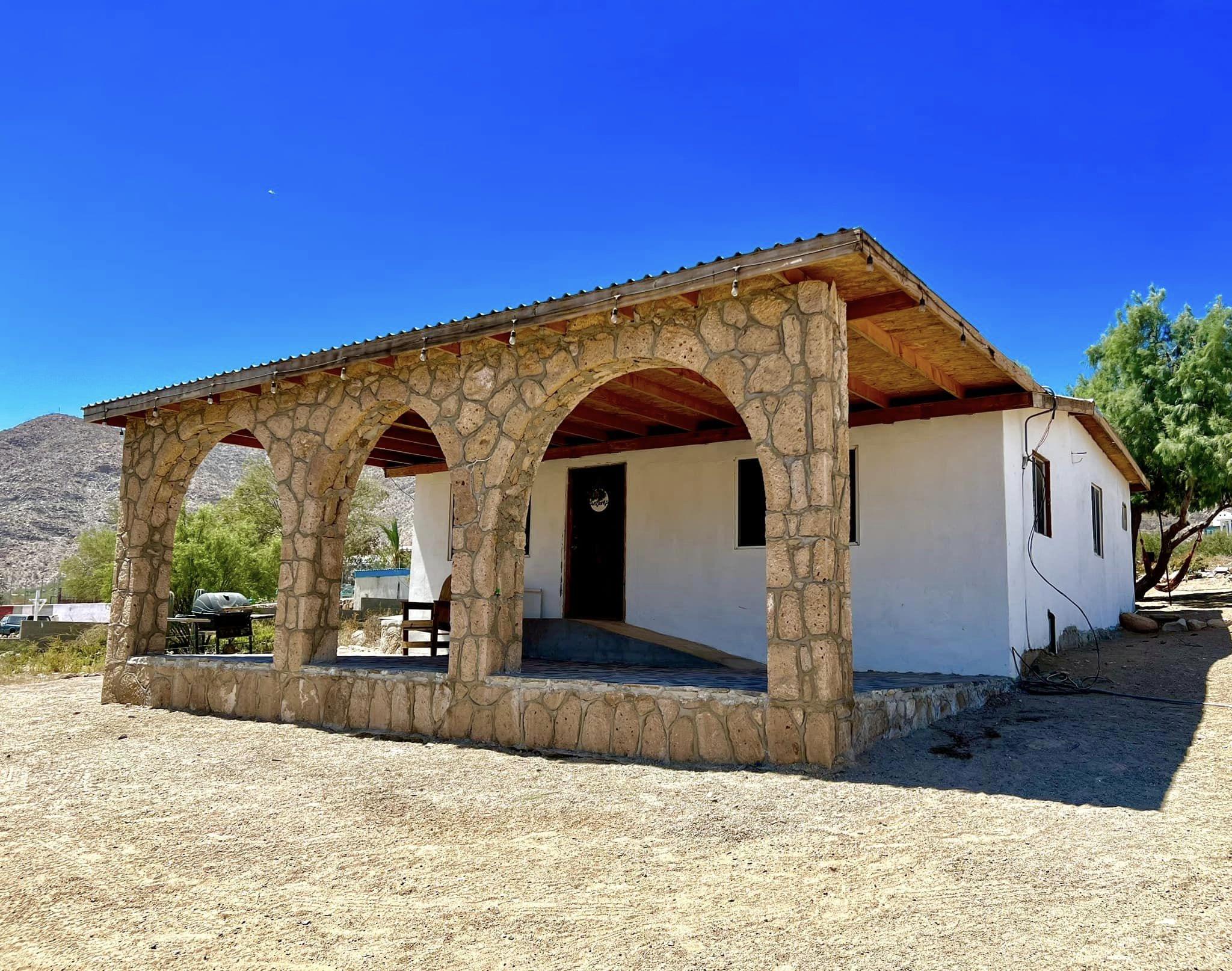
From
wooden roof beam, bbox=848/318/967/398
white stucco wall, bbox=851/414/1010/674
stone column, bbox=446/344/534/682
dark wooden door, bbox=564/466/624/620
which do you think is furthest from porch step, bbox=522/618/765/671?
wooden roof beam, bbox=848/318/967/398

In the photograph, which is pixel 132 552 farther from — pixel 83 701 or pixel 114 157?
pixel 114 157

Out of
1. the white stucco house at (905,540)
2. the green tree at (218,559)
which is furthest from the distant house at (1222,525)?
the green tree at (218,559)

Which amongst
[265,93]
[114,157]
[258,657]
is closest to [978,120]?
[265,93]

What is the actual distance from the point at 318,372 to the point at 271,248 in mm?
11713

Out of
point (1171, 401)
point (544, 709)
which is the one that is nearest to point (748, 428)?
point (544, 709)

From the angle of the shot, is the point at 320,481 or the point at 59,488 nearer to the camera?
the point at 320,481

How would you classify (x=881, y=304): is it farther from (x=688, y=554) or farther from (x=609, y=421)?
(x=688, y=554)

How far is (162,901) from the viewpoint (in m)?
3.66

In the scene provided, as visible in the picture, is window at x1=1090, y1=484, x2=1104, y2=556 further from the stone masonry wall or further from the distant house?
the distant house

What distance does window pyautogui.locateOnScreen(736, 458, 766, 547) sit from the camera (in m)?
10.1

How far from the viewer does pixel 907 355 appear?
7.41 metres

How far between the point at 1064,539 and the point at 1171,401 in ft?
37.1

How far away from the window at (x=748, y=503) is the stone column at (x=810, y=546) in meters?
4.20

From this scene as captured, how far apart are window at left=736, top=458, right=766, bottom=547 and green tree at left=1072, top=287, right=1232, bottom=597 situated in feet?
43.4
